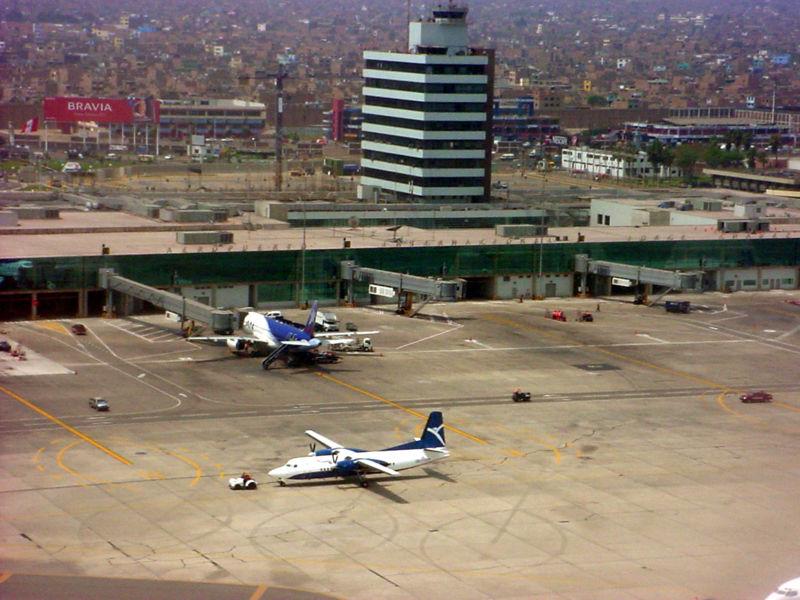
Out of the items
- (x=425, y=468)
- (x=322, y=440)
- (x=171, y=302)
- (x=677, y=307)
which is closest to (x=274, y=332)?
(x=171, y=302)

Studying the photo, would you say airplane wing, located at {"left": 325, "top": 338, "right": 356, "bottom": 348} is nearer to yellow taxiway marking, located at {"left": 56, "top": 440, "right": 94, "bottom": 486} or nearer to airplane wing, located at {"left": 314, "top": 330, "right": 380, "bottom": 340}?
airplane wing, located at {"left": 314, "top": 330, "right": 380, "bottom": 340}

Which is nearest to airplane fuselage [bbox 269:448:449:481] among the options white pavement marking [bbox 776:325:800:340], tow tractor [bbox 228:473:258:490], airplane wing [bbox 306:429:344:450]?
tow tractor [bbox 228:473:258:490]

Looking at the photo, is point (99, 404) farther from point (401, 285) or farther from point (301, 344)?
point (401, 285)

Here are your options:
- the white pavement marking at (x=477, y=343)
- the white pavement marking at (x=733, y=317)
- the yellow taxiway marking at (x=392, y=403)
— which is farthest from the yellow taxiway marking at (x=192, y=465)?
the white pavement marking at (x=733, y=317)

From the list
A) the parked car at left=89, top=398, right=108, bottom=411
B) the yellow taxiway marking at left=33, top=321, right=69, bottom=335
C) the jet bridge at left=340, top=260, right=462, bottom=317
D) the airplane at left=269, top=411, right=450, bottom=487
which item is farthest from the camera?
the jet bridge at left=340, top=260, right=462, bottom=317

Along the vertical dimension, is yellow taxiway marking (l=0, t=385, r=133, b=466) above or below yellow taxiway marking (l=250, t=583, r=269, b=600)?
above

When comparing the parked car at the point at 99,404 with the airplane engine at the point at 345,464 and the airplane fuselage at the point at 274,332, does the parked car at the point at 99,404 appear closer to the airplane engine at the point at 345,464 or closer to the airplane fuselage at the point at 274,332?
the airplane fuselage at the point at 274,332

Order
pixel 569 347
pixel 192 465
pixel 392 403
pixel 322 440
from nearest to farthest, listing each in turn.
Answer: pixel 192 465 < pixel 322 440 < pixel 392 403 < pixel 569 347
